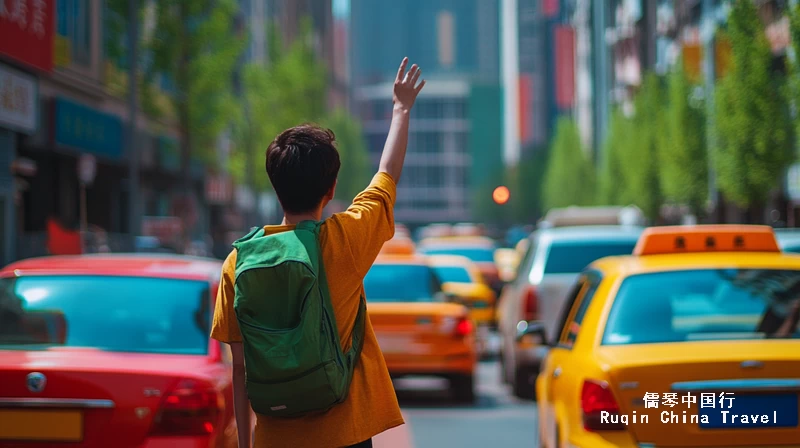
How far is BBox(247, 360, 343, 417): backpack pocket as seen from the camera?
3.75m

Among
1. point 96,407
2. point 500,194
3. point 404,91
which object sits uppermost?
point 404,91

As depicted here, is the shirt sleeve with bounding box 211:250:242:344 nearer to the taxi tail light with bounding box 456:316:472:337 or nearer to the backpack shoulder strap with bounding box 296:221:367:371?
the backpack shoulder strap with bounding box 296:221:367:371

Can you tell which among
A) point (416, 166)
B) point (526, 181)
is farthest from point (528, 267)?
point (416, 166)

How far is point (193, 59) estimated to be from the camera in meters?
40.3

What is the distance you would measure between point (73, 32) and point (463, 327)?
859 inches

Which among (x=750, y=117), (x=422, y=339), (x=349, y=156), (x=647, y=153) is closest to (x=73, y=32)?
(x=750, y=117)

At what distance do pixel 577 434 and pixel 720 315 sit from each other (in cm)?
95

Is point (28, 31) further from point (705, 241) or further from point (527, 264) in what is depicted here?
point (705, 241)

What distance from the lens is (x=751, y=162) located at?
34125 mm

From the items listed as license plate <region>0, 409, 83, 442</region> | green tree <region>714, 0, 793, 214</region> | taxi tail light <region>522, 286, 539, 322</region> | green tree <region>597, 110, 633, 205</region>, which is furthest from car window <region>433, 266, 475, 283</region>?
green tree <region>597, 110, 633, 205</region>

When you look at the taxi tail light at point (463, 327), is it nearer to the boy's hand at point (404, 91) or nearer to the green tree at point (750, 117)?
the boy's hand at point (404, 91)

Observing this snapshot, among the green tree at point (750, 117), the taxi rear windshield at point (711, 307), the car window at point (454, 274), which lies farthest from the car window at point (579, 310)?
the green tree at point (750, 117)

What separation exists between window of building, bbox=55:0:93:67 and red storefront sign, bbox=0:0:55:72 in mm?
5981

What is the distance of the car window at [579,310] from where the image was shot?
7.07m
